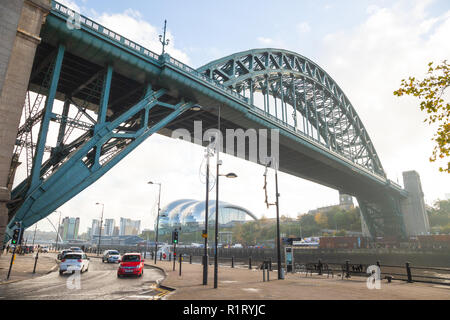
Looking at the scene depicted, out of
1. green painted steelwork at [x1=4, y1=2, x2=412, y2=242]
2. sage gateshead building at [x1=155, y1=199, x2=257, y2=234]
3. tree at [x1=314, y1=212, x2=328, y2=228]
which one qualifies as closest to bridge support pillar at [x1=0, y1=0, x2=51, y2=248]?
green painted steelwork at [x1=4, y1=2, x2=412, y2=242]

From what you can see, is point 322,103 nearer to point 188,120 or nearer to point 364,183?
point 364,183

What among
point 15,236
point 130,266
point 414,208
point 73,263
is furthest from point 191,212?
point 15,236

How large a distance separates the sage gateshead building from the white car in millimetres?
134152

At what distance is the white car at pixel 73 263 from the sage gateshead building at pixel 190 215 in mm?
134152

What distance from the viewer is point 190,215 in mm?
167000

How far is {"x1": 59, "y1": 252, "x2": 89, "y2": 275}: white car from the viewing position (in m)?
22.8

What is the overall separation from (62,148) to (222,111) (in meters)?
16.0

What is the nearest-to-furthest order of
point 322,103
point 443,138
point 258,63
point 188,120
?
point 443,138 < point 188,120 < point 258,63 < point 322,103

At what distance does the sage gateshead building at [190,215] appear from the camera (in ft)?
537

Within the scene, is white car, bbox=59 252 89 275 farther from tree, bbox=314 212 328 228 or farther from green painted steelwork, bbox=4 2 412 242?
tree, bbox=314 212 328 228

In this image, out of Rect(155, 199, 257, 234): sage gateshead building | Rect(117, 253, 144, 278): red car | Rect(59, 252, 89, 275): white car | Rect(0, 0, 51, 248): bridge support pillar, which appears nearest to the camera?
Rect(0, 0, 51, 248): bridge support pillar

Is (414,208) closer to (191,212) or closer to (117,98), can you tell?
(117,98)

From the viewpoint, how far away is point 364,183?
72.4 metres
